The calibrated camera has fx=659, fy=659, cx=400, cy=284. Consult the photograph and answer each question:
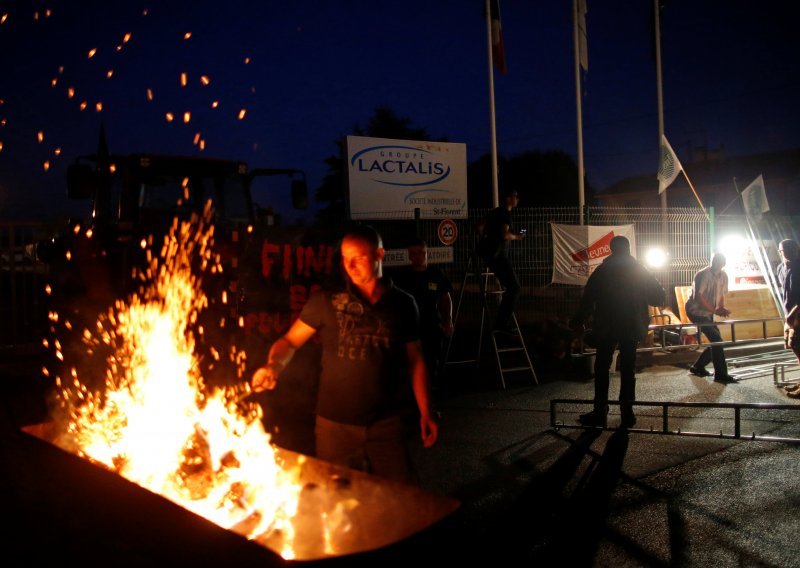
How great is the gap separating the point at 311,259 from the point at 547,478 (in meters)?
3.91

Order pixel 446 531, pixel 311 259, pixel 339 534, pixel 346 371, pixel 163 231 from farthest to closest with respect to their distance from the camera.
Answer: pixel 311 259 → pixel 163 231 → pixel 346 371 → pixel 339 534 → pixel 446 531

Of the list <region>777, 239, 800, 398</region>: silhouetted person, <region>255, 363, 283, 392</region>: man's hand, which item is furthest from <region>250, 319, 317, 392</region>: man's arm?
<region>777, 239, 800, 398</region>: silhouetted person

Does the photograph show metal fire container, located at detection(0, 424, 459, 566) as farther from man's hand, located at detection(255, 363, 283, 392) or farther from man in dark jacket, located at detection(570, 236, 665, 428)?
man in dark jacket, located at detection(570, 236, 665, 428)

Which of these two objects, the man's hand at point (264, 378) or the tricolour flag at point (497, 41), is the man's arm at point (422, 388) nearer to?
the man's hand at point (264, 378)

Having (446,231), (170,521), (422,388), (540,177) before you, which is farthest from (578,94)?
(540,177)

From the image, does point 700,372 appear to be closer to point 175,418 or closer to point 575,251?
point 575,251

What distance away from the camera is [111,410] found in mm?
5281

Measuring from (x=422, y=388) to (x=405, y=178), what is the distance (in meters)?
9.79

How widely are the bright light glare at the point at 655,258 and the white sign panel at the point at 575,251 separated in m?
1.55

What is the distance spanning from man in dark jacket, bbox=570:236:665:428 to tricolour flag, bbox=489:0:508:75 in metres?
11.0

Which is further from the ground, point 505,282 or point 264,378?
point 505,282

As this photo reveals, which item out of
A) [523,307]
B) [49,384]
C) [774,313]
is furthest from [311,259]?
[774,313]

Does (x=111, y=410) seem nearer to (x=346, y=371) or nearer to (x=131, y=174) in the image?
(x=346, y=371)

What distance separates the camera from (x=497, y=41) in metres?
16.7
